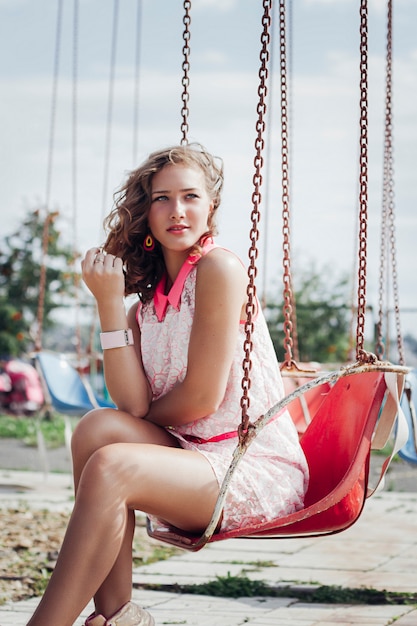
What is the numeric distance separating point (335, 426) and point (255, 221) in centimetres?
60

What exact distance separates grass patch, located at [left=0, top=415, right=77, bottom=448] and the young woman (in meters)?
5.39

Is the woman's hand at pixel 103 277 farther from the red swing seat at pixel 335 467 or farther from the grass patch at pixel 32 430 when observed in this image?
the grass patch at pixel 32 430

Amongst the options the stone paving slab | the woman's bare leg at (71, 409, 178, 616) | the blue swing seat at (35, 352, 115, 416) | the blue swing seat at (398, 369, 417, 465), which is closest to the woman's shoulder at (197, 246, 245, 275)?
the woman's bare leg at (71, 409, 178, 616)

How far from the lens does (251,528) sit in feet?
6.40

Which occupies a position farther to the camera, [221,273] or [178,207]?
[178,207]

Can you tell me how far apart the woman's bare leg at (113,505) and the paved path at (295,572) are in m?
0.75

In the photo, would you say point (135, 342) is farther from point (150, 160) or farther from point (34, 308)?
point (34, 308)

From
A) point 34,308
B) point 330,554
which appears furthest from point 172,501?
point 34,308

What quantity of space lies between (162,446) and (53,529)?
2.27m

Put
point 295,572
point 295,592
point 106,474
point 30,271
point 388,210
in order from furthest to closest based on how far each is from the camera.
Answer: point 30,271
point 388,210
point 295,572
point 295,592
point 106,474

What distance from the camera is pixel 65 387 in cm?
553

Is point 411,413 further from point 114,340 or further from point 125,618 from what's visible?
point 125,618

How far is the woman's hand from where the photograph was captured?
223cm

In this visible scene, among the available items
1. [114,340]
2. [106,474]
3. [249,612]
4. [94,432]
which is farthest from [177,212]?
[249,612]
